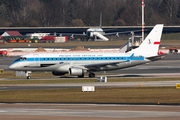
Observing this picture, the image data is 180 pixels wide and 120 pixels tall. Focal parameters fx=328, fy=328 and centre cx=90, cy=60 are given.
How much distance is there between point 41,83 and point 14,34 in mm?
152949

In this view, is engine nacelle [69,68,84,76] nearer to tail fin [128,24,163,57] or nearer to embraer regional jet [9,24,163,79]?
embraer regional jet [9,24,163,79]

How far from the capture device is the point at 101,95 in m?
32.5

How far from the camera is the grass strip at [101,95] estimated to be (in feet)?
96.8

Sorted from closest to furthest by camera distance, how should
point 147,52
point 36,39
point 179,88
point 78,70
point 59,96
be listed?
1. point 59,96
2. point 179,88
3. point 78,70
4. point 147,52
5. point 36,39

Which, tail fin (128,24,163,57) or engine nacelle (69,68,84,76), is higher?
tail fin (128,24,163,57)

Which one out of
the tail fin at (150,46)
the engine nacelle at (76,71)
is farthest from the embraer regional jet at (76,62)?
the tail fin at (150,46)

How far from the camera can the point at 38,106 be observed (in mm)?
26516

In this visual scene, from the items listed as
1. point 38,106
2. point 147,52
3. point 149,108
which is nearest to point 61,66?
point 147,52

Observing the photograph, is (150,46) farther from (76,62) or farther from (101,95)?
(101,95)

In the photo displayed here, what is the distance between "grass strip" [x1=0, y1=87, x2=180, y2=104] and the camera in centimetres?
2951

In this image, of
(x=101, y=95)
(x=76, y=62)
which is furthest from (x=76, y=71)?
(x=101, y=95)

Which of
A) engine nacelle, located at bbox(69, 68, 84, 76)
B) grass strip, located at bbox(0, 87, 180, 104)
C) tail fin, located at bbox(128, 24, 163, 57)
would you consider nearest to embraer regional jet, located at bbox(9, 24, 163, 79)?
engine nacelle, located at bbox(69, 68, 84, 76)

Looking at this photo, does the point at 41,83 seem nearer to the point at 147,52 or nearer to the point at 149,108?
the point at 147,52

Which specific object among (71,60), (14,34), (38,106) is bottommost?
(38,106)
